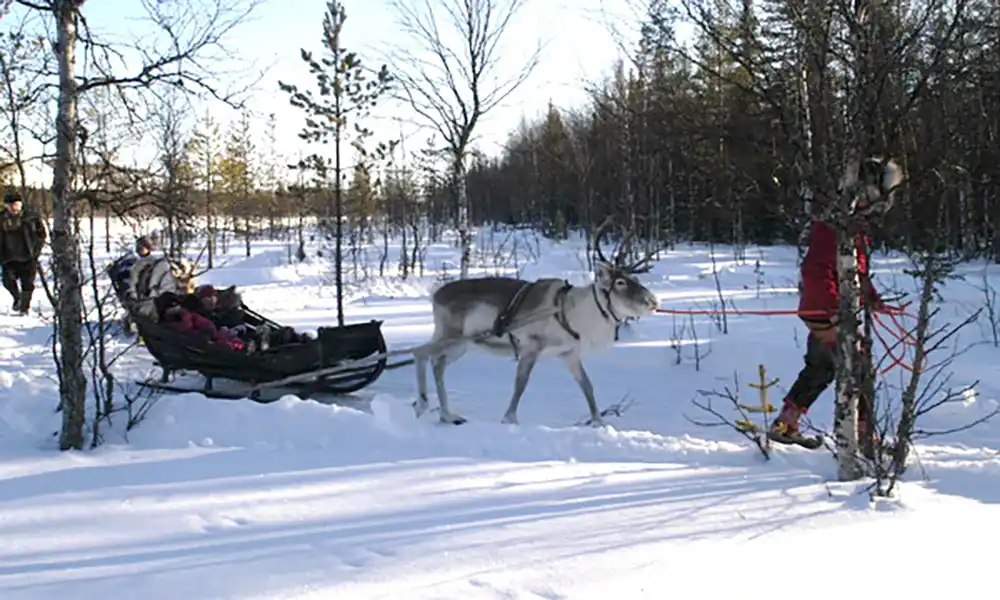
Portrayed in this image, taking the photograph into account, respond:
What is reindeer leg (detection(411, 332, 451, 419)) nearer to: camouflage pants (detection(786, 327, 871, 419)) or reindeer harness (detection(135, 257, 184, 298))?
camouflage pants (detection(786, 327, 871, 419))

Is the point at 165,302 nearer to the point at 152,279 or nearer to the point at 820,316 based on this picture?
the point at 152,279

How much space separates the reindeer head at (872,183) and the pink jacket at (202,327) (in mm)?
5312

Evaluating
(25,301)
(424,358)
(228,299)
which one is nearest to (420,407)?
(424,358)

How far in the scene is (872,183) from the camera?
4027 mm

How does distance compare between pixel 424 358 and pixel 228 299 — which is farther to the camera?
pixel 228 299

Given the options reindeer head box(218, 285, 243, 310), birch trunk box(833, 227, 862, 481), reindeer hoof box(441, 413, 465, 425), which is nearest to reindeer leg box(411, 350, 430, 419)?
reindeer hoof box(441, 413, 465, 425)

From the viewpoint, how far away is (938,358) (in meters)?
8.28

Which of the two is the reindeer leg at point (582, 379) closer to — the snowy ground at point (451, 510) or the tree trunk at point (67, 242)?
the snowy ground at point (451, 510)

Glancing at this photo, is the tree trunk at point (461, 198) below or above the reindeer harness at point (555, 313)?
above

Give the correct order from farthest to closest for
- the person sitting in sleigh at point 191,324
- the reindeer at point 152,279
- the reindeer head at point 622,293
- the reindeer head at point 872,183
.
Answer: the reindeer at point 152,279 → the person sitting in sleigh at point 191,324 → the reindeer head at point 622,293 → the reindeer head at point 872,183

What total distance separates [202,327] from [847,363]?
18.9 feet

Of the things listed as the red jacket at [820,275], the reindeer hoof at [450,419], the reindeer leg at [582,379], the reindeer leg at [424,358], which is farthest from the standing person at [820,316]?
the reindeer leg at [424,358]

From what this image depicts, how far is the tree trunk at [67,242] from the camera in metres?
5.06

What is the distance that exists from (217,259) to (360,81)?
19.2 metres
